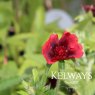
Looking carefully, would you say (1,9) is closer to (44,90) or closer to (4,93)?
(4,93)

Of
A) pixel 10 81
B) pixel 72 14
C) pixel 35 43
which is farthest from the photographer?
pixel 72 14

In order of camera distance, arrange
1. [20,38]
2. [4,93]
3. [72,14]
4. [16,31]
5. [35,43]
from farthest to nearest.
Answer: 1. [72,14]
2. [16,31]
3. [20,38]
4. [35,43]
5. [4,93]

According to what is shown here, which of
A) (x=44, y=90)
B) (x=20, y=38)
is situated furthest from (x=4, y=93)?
(x=20, y=38)

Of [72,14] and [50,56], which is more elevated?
[72,14]

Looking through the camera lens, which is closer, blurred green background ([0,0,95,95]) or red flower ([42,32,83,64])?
red flower ([42,32,83,64])

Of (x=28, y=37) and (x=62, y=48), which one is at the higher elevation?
(x=28, y=37)

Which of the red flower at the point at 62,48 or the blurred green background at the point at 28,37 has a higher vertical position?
the blurred green background at the point at 28,37

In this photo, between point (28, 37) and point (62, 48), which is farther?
point (28, 37)

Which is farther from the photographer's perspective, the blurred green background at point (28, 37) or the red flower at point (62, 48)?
the blurred green background at point (28, 37)
